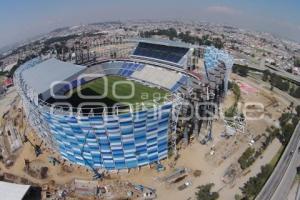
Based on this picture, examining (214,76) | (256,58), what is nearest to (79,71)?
(214,76)

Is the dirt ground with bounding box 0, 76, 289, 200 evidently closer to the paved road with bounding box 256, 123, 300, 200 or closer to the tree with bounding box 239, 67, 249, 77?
the paved road with bounding box 256, 123, 300, 200

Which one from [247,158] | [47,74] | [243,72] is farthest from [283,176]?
[243,72]

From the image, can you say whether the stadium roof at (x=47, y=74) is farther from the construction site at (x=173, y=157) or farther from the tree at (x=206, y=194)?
the tree at (x=206, y=194)

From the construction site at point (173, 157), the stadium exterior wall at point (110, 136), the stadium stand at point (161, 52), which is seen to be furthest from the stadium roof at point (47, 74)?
the stadium stand at point (161, 52)

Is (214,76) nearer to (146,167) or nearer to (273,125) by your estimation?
(273,125)

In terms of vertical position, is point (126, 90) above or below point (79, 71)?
below

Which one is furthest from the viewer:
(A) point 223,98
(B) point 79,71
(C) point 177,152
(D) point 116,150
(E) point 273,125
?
(A) point 223,98
